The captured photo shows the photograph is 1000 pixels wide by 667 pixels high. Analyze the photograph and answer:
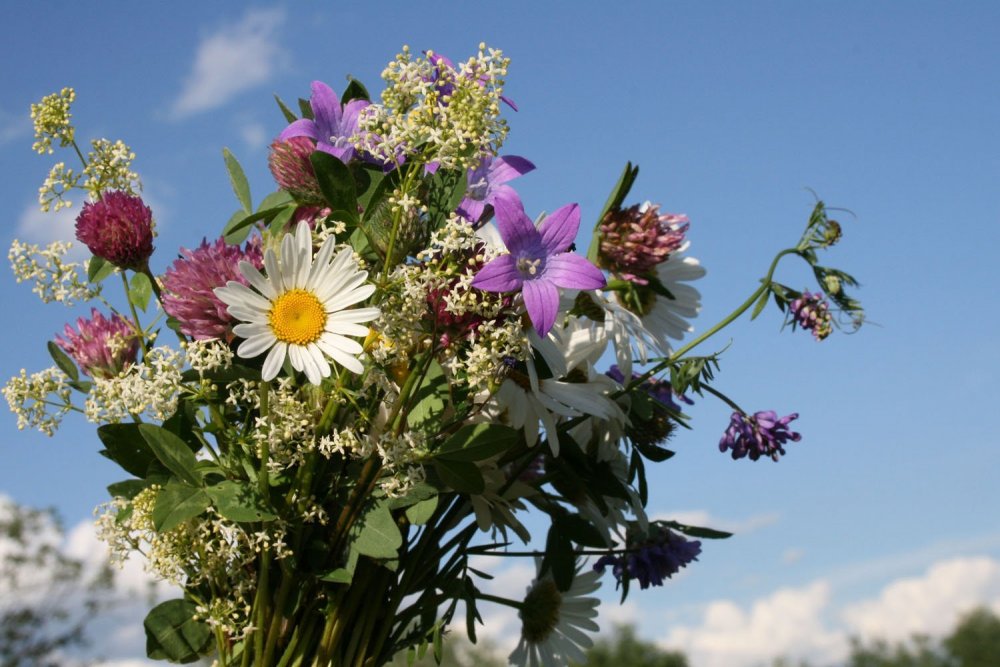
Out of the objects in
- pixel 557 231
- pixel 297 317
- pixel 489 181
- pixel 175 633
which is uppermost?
pixel 489 181

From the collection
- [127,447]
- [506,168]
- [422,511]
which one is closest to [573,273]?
[506,168]

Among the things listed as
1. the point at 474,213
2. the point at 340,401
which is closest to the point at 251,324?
the point at 340,401

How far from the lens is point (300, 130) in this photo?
99 centimetres

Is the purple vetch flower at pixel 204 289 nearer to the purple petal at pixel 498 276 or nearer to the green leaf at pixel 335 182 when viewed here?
the green leaf at pixel 335 182

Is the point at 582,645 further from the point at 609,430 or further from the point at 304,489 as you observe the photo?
the point at 304,489

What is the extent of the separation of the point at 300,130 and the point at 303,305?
0.77ft

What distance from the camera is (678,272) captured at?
47.5 inches

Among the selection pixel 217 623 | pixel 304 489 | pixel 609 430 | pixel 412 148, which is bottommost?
pixel 217 623

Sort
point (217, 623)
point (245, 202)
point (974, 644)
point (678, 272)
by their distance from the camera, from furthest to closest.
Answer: point (974, 644), point (678, 272), point (245, 202), point (217, 623)

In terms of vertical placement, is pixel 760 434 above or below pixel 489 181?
below

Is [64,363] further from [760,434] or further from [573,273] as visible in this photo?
[760,434]

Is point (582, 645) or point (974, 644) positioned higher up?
point (974, 644)

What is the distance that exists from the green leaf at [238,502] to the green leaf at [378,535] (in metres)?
0.09

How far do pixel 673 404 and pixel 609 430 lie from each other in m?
0.11
